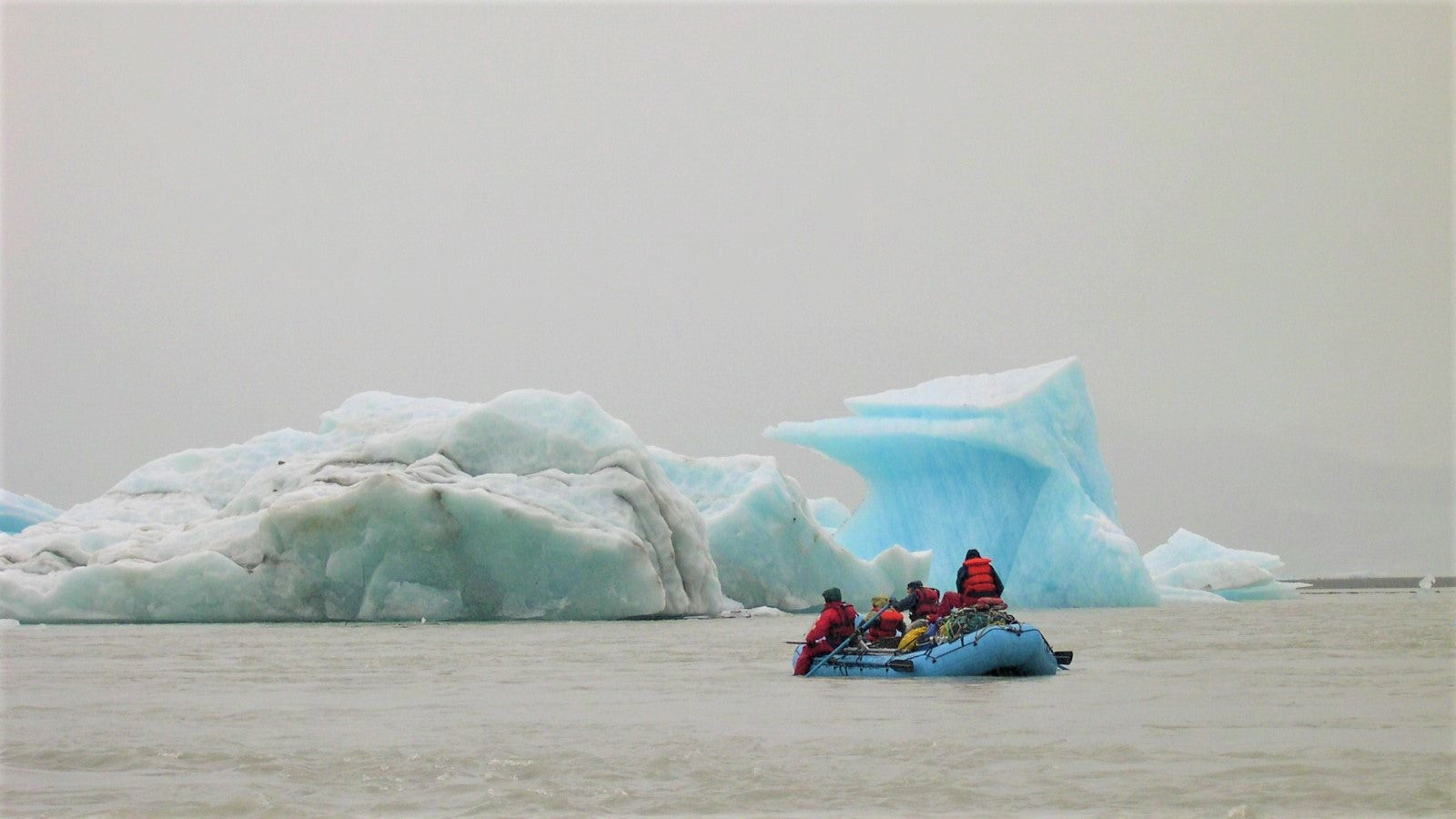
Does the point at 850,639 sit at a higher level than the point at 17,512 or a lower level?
lower

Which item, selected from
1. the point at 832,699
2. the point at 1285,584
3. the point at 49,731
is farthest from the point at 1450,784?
the point at 1285,584

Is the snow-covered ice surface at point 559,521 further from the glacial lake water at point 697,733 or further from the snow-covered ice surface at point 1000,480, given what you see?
the glacial lake water at point 697,733

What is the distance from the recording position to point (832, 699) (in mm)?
11844

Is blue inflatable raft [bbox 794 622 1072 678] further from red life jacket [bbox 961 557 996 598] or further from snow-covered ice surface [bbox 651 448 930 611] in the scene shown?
snow-covered ice surface [bbox 651 448 930 611]

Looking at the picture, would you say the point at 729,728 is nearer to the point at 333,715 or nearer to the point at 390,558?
the point at 333,715

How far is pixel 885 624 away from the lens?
1435cm

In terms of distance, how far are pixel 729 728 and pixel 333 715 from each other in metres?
2.77

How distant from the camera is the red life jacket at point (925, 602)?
558 inches

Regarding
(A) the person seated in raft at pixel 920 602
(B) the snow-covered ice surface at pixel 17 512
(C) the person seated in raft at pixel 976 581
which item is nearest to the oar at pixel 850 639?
(A) the person seated in raft at pixel 920 602

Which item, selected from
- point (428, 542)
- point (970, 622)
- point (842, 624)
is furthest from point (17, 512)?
point (970, 622)

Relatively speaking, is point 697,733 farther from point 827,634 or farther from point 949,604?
point 949,604

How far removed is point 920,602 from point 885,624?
370 millimetres

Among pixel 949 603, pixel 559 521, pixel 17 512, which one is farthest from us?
pixel 17 512

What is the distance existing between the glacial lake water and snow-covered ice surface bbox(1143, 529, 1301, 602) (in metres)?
17.4
